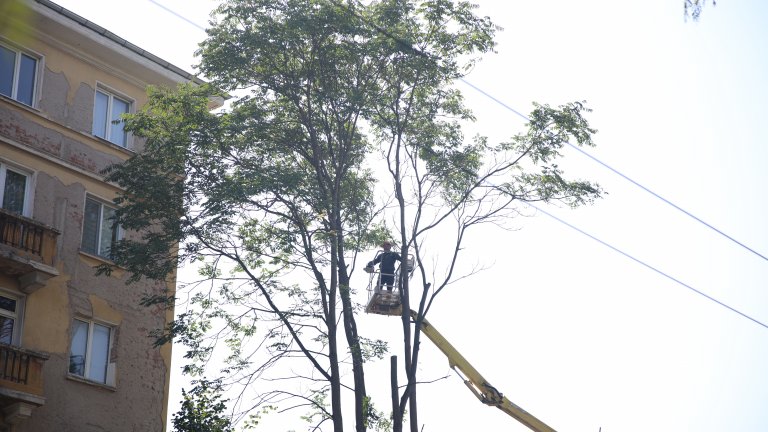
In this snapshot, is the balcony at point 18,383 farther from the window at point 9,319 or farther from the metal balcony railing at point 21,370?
the window at point 9,319

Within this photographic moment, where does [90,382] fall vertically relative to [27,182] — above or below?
below

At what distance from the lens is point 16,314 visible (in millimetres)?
21484

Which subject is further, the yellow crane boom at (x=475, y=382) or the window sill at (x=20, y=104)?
the yellow crane boom at (x=475, y=382)

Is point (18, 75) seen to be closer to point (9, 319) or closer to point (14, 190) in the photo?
point (14, 190)

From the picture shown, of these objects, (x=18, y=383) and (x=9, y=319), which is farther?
(x=9, y=319)

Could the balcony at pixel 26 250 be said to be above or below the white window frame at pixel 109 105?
below

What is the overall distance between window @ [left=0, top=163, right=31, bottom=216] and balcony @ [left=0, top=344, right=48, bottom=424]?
351 cm

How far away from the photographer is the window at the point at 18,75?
75.2 feet

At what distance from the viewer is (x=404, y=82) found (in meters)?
24.1

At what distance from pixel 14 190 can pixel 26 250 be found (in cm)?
161

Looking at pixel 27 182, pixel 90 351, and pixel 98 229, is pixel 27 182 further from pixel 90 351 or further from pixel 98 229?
pixel 90 351

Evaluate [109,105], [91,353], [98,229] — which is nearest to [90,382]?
[91,353]

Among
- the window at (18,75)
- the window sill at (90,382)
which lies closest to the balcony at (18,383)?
the window sill at (90,382)

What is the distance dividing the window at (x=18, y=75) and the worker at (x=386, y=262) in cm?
930
